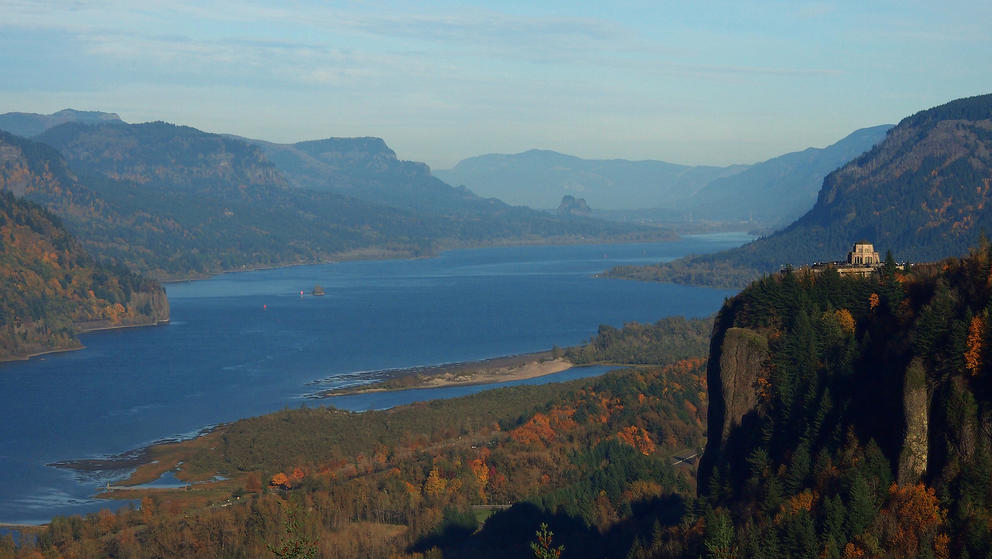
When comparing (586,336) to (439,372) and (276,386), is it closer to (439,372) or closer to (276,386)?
(439,372)

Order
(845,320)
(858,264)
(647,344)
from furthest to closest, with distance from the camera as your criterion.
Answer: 1. (647,344)
2. (858,264)
3. (845,320)

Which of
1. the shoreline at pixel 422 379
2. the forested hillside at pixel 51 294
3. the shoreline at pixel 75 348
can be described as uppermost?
the forested hillside at pixel 51 294

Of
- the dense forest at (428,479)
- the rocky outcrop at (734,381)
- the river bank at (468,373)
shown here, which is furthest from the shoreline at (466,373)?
the rocky outcrop at (734,381)

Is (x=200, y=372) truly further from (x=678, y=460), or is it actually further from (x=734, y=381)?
(x=734, y=381)

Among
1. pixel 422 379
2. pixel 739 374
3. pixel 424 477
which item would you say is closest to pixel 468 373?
pixel 422 379

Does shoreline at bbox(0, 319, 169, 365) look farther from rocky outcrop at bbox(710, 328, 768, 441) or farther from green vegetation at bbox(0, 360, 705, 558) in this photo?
rocky outcrop at bbox(710, 328, 768, 441)

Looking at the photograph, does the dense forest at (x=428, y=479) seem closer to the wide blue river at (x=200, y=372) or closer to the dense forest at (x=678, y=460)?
the dense forest at (x=678, y=460)
